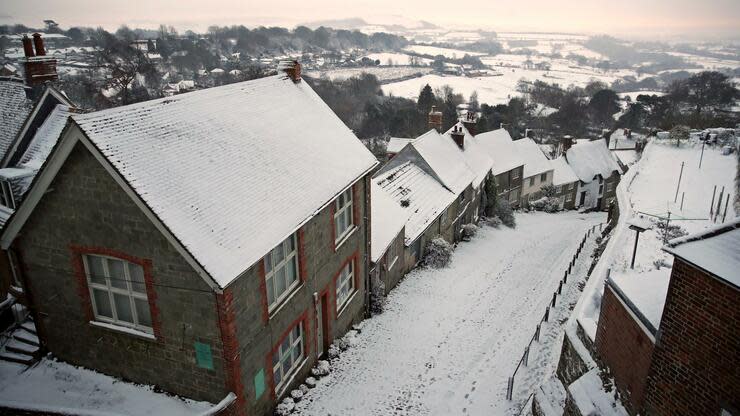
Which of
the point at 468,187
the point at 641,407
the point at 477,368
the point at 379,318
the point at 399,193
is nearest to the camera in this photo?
the point at 641,407

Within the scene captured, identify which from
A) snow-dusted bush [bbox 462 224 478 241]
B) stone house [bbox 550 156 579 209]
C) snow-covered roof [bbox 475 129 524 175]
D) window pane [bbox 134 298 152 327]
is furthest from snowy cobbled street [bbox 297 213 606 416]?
stone house [bbox 550 156 579 209]

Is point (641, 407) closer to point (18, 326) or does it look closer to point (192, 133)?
point (192, 133)

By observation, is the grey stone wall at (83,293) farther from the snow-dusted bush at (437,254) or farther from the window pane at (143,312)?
the snow-dusted bush at (437,254)

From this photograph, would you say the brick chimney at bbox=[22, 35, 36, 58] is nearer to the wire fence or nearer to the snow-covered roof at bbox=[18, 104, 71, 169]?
the snow-covered roof at bbox=[18, 104, 71, 169]

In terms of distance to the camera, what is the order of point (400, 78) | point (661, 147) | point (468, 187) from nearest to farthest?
1. point (468, 187)
2. point (661, 147)
3. point (400, 78)

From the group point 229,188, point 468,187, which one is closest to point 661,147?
point 468,187
